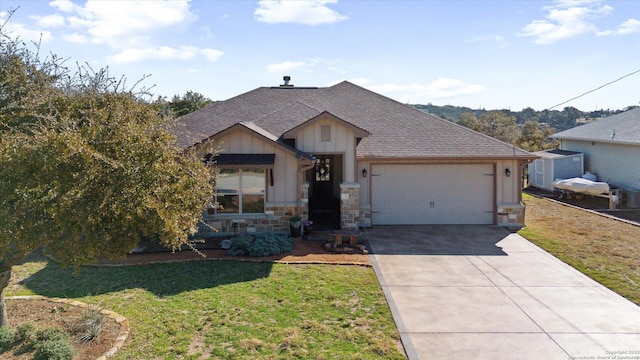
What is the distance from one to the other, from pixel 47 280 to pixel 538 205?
19.7 metres

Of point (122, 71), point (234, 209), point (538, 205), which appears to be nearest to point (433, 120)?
point (538, 205)

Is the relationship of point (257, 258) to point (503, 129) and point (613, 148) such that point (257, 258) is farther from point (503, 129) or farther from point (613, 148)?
point (503, 129)

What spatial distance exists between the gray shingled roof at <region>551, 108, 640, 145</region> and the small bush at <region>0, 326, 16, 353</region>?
24.0 metres

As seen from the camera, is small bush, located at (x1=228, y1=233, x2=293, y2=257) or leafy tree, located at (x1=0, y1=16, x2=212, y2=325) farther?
small bush, located at (x1=228, y1=233, x2=293, y2=257)

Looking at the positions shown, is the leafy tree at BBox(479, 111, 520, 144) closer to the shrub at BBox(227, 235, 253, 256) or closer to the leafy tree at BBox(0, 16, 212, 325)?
the shrub at BBox(227, 235, 253, 256)

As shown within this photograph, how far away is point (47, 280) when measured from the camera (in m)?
9.25

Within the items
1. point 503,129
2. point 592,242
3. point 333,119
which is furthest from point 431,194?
point 503,129

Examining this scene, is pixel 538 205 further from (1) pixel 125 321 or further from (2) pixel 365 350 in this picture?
(1) pixel 125 321

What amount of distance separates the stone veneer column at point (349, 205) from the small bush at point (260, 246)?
2792 mm

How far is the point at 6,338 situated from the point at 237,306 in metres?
3.51

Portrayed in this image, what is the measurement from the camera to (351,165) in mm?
14070

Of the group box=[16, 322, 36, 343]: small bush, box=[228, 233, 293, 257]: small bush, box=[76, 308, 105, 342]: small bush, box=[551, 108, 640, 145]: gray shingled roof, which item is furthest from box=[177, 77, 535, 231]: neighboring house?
box=[551, 108, 640, 145]: gray shingled roof

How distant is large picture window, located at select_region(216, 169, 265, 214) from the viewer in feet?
→ 44.3

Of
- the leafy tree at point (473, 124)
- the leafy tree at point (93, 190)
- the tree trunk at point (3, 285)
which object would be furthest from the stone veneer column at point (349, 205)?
the leafy tree at point (473, 124)
